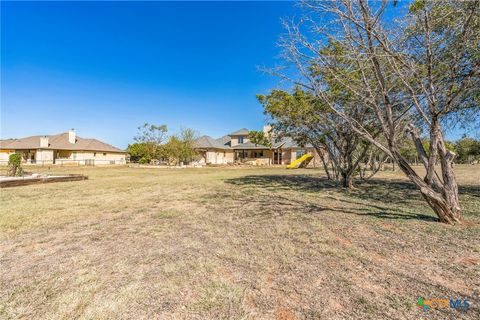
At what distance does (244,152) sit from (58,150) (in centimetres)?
2752

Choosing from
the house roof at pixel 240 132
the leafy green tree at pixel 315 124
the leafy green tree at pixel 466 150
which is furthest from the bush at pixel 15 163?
the leafy green tree at pixel 466 150

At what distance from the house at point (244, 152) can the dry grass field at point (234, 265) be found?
29867mm

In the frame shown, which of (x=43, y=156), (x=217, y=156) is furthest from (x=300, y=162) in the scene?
(x=43, y=156)

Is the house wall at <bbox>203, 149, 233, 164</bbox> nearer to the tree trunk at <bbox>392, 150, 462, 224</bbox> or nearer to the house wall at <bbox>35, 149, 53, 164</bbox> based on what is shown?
the house wall at <bbox>35, 149, 53, 164</bbox>

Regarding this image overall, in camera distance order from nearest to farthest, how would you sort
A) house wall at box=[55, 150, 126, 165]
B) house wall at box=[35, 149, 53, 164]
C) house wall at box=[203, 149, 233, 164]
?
house wall at box=[35, 149, 53, 164]
house wall at box=[55, 150, 126, 165]
house wall at box=[203, 149, 233, 164]

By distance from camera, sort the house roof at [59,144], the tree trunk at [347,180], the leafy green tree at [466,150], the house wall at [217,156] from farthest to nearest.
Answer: the leafy green tree at [466,150], the house wall at [217,156], the house roof at [59,144], the tree trunk at [347,180]

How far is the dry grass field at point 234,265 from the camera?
91.8 inches

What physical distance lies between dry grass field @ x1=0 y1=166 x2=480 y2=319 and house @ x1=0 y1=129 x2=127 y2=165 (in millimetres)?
35241

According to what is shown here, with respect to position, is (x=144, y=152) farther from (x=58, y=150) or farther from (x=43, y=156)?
(x=43, y=156)

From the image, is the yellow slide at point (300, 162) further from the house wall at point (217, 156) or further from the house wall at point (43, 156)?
the house wall at point (43, 156)

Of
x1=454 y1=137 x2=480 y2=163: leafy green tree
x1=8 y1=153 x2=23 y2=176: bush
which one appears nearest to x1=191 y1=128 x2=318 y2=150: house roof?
x1=8 y1=153 x2=23 y2=176: bush

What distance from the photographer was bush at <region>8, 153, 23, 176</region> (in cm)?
1363

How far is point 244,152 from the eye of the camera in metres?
38.6

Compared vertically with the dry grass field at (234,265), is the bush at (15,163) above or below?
above
